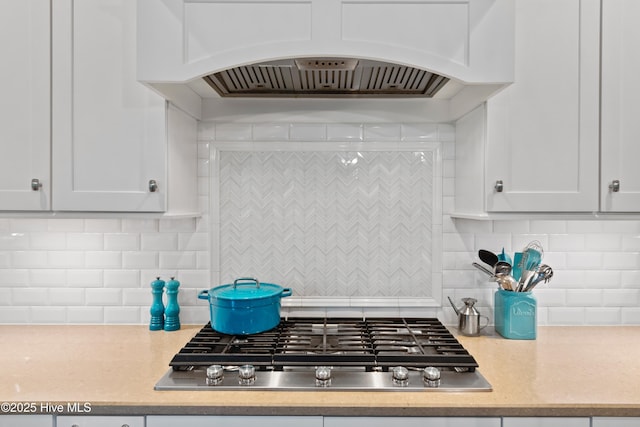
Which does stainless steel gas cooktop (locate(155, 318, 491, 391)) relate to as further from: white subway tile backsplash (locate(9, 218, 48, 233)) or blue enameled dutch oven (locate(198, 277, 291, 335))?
white subway tile backsplash (locate(9, 218, 48, 233))

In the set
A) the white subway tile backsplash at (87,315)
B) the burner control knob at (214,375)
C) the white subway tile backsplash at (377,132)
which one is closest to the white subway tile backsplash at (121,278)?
the white subway tile backsplash at (87,315)

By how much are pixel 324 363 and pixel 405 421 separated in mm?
308

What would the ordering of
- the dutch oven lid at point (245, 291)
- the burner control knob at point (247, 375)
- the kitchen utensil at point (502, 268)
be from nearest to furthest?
the burner control knob at point (247, 375), the dutch oven lid at point (245, 291), the kitchen utensil at point (502, 268)

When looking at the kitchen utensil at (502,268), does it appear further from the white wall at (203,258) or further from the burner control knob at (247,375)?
the burner control knob at (247,375)

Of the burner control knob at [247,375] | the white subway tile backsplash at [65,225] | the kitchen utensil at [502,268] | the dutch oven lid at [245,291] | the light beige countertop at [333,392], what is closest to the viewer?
the light beige countertop at [333,392]

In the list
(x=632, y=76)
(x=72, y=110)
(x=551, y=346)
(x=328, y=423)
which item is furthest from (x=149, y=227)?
(x=632, y=76)

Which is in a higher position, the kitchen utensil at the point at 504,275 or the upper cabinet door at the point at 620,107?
the upper cabinet door at the point at 620,107

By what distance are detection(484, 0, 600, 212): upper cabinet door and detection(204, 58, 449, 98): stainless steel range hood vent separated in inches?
11.8

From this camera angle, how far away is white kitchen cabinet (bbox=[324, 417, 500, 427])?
127 centimetres

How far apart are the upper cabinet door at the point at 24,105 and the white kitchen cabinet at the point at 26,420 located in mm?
721

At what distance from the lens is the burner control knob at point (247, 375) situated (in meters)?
1.36

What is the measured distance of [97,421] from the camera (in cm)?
128

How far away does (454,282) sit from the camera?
6.65 ft

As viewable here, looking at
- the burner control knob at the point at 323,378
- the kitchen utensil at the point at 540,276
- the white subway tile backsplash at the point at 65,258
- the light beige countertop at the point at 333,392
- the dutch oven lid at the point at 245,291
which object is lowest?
the light beige countertop at the point at 333,392
